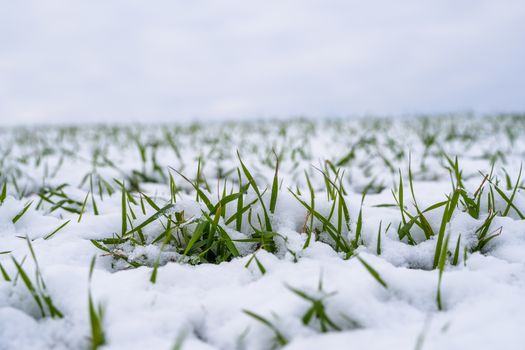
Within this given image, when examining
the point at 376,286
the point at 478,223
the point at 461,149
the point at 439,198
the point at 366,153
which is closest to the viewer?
the point at 376,286

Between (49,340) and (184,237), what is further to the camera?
(184,237)

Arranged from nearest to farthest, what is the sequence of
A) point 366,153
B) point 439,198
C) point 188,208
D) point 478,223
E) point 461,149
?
point 478,223, point 188,208, point 439,198, point 366,153, point 461,149

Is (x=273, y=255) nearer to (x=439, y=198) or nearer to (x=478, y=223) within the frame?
(x=478, y=223)

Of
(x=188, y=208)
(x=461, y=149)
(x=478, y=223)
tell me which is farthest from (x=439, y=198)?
(x=461, y=149)

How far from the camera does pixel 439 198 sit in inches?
51.7

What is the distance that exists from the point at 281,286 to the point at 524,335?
43 cm

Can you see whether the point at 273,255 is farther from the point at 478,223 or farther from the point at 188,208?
the point at 478,223

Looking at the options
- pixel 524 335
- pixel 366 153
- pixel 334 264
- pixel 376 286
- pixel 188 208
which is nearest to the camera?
pixel 524 335

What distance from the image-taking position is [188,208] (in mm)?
1162

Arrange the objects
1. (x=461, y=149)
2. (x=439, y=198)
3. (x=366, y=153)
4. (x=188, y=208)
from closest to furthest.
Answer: (x=188, y=208), (x=439, y=198), (x=366, y=153), (x=461, y=149)

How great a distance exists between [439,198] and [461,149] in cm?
222

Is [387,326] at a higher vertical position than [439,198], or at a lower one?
lower

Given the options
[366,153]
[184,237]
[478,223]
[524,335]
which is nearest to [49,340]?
[184,237]

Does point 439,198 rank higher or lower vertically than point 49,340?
higher
